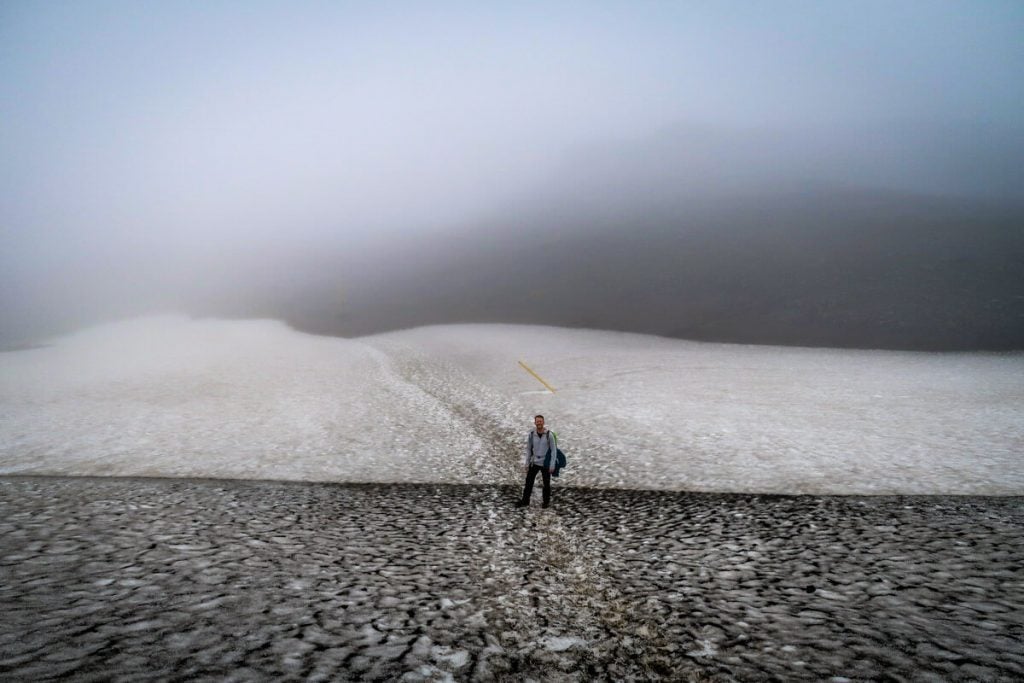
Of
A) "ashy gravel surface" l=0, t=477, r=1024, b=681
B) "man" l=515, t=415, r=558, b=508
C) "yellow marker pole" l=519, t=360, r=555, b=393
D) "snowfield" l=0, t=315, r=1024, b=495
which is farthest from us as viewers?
"yellow marker pole" l=519, t=360, r=555, b=393

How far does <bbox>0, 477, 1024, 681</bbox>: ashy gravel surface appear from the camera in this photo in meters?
6.77

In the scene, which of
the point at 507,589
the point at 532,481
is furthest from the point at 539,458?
the point at 507,589

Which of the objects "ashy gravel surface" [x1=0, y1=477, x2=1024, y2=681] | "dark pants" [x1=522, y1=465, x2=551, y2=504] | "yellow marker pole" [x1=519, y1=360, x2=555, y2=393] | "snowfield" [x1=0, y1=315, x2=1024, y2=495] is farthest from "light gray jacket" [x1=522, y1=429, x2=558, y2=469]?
"yellow marker pole" [x1=519, y1=360, x2=555, y2=393]

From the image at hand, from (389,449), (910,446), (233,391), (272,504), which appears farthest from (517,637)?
(233,391)

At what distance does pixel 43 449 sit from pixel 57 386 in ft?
84.5

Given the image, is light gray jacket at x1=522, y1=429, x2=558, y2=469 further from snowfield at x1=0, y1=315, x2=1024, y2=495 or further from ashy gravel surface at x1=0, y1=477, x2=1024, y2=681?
snowfield at x1=0, y1=315, x2=1024, y2=495

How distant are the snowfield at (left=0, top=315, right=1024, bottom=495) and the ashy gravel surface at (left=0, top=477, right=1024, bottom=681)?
347cm

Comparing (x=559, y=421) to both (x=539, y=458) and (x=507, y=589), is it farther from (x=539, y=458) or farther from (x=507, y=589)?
(x=507, y=589)

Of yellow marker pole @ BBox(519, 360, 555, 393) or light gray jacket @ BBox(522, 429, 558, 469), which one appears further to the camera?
yellow marker pole @ BBox(519, 360, 555, 393)

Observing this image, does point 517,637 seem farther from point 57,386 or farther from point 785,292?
point 785,292

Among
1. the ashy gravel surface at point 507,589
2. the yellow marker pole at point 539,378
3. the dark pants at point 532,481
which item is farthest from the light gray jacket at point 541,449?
the yellow marker pole at point 539,378

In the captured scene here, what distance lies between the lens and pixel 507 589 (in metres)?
9.20

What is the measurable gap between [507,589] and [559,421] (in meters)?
17.1

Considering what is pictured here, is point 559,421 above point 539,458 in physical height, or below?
above
